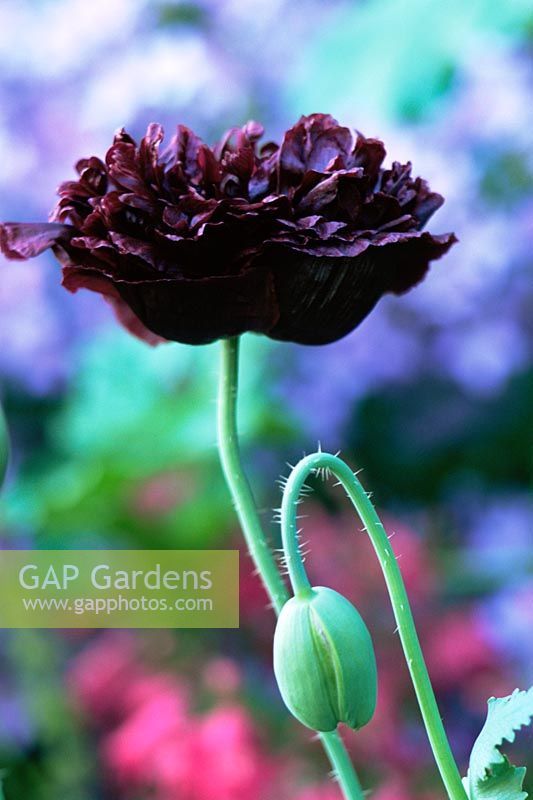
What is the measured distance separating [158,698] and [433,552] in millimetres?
234

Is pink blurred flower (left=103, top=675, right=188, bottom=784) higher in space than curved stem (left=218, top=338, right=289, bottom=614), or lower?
higher

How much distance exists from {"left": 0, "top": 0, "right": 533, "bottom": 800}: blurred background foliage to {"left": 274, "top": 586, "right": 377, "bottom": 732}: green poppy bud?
0.45 m

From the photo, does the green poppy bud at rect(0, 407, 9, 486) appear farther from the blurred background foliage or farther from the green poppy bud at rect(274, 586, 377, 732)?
the blurred background foliage

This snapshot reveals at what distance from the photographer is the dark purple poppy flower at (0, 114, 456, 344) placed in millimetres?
267

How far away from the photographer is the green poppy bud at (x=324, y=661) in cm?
25

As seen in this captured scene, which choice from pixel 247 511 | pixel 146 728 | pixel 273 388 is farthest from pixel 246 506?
pixel 273 388

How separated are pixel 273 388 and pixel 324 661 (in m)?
0.57

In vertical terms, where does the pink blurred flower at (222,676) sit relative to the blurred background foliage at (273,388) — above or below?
below

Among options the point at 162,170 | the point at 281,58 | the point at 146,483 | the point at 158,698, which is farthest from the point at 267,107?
the point at 162,170

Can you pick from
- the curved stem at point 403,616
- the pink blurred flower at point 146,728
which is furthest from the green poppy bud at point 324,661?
the pink blurred flower at point 146,728

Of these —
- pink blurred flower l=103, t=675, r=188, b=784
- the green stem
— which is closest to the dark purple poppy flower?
the green stem

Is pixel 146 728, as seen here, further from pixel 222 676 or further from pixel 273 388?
pixel 273 388

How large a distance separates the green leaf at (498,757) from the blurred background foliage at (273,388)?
0.43 m

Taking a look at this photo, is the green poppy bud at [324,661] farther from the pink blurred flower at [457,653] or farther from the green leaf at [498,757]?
the pink blurred flower at [457,653]
